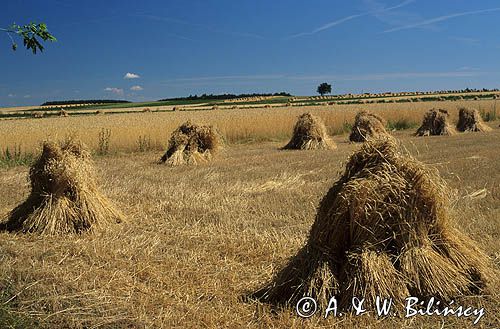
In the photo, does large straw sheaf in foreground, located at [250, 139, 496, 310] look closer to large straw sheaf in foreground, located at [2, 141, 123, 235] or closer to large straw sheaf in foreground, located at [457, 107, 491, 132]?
large straw sheaf in foreground, located at [2, 141, 123, 235]

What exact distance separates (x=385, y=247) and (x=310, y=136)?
1555 centimetres

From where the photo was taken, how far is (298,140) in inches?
823

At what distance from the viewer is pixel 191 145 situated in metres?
17.3

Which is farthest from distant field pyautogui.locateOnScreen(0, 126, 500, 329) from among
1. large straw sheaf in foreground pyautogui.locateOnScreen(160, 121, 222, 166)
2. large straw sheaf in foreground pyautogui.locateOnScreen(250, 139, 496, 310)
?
large straw sheaf in foreground pyautogui.locateOnScreen(160, 121, 222, 166)

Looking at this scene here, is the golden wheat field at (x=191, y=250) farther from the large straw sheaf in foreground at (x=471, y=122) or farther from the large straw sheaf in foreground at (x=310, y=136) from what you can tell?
the large straw sheaf in foreground at (x=471, y=122)

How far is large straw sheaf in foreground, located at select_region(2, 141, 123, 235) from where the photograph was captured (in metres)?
8.28

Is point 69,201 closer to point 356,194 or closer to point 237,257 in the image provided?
point 237,257

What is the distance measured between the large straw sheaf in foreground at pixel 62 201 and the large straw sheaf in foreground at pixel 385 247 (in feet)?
13.5

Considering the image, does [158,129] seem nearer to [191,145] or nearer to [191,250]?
[191,145]
